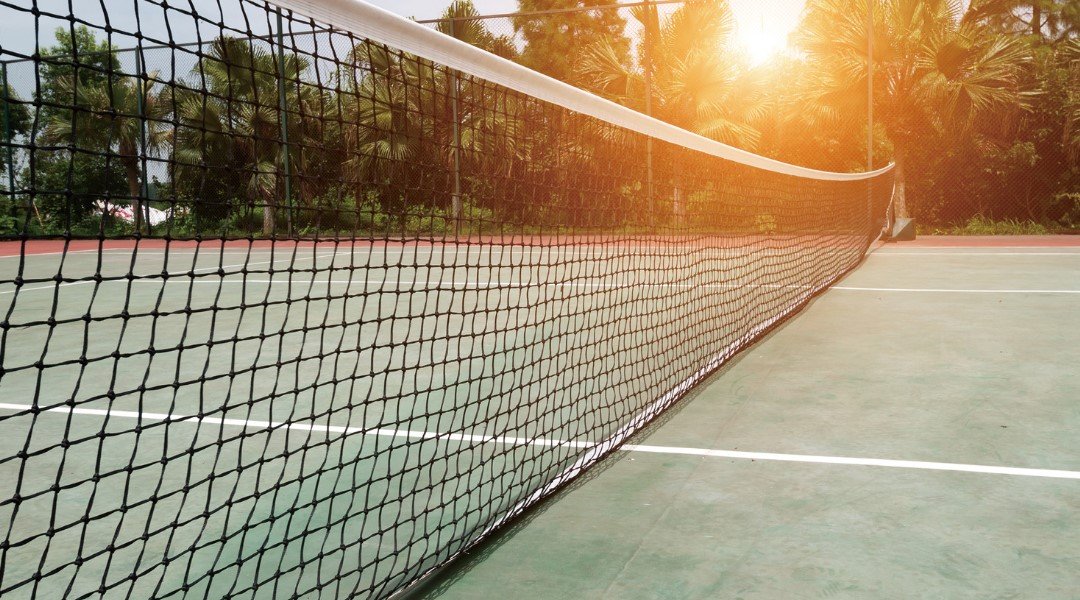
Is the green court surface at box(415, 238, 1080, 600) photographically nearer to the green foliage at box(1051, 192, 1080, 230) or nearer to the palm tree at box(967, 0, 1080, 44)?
the green foliage at box(1051, 192, 1080, 230)

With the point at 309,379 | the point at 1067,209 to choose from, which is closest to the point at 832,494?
the point at 309,379

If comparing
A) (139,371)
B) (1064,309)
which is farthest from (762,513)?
(1064,309)

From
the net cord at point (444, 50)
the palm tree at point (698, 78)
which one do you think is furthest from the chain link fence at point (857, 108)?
the net cord at point (444, 50)

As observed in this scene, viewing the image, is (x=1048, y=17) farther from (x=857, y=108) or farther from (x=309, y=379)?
(x=309, y=379)

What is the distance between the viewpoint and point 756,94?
15.4 metres

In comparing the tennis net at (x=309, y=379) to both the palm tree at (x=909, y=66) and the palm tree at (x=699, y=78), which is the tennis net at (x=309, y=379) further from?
the palm tree at (x=909, y=66)

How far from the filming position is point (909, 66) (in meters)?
15.2

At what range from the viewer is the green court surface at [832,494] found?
2133 mm

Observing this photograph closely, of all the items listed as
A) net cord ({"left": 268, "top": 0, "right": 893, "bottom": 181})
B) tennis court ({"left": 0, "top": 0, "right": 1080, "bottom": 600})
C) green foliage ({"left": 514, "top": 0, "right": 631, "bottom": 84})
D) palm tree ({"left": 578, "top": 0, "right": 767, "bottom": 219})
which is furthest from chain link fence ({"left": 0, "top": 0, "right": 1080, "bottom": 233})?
net cord ({"left": 268, "top": 0, "right": 893, "bottom": 181})

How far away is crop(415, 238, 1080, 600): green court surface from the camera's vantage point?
213cm

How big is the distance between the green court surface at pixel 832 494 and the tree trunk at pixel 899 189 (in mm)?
11336

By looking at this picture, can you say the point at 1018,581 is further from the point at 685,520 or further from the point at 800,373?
the point at 800,373

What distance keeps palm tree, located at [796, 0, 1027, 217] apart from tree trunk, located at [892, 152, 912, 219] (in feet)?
0.06

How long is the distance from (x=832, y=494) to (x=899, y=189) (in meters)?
14.2
